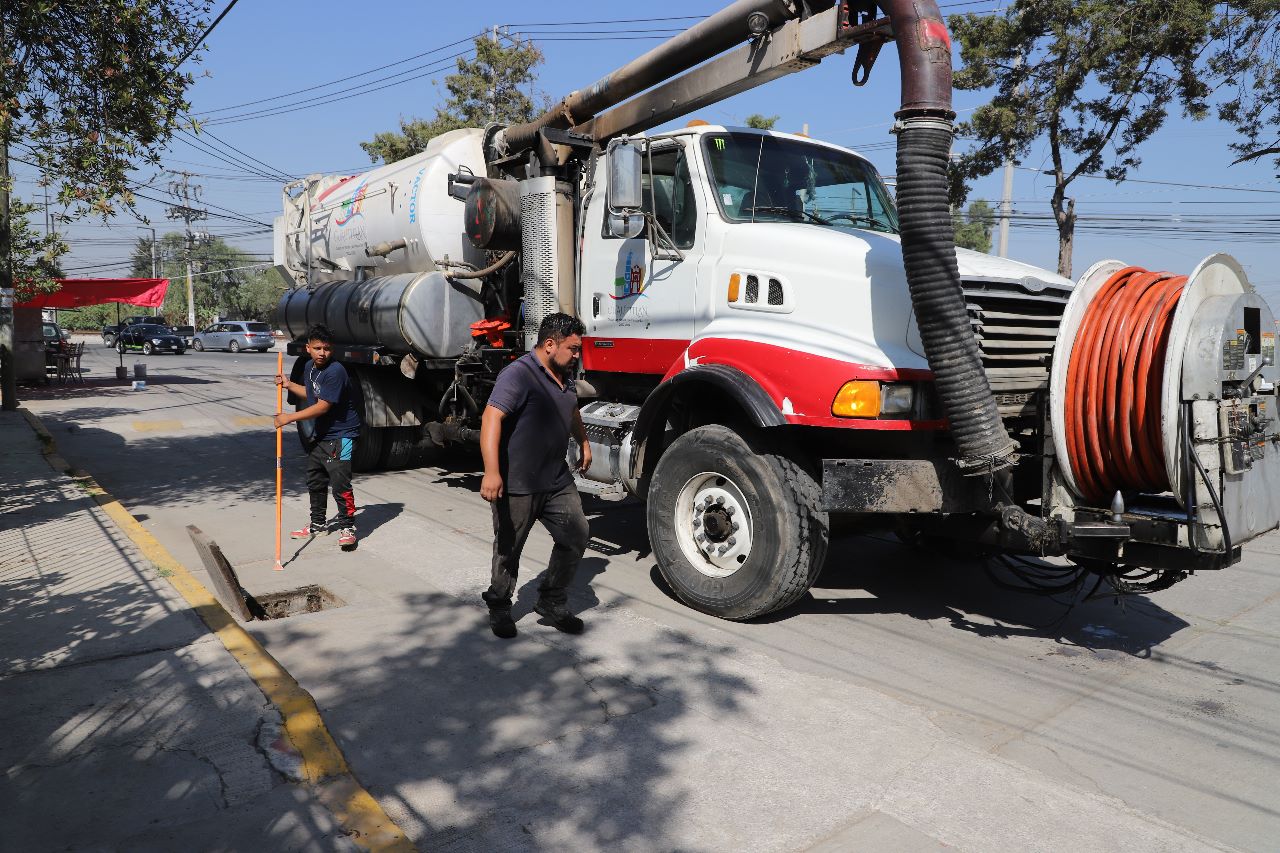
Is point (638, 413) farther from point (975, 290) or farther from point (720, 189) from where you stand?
point (975, 290)

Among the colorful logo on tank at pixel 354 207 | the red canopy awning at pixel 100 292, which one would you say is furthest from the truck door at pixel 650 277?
the red canopy awning at pixel 100 292

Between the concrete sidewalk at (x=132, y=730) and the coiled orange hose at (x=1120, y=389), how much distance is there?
11.9 feet

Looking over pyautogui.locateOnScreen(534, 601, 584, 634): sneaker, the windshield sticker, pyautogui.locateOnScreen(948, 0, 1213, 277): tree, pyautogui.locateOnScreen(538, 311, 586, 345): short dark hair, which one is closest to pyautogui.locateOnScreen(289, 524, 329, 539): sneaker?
pyautogui.locateOnScreen(534, 601, 584, 634): sneaker

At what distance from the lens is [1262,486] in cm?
455

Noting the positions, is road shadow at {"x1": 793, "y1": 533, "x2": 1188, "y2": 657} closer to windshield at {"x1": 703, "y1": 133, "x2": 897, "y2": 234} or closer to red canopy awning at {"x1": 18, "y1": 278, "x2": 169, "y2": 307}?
windshield at {"x1": 703, "y1": 133, "x2": 897, "y2": 234}

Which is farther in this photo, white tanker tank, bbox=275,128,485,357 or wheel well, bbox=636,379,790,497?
white tanker tank, bbox=275,128,485,357

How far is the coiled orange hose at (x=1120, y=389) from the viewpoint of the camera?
4270 mm

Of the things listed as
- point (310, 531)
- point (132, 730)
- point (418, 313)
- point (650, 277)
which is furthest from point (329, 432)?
point (132, 730)

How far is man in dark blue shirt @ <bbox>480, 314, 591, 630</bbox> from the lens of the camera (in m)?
4.94

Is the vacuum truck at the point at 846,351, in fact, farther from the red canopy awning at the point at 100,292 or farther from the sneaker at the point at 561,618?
the red canopy awning at the point at 100,292

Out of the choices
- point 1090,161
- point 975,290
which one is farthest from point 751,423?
point 1090,161

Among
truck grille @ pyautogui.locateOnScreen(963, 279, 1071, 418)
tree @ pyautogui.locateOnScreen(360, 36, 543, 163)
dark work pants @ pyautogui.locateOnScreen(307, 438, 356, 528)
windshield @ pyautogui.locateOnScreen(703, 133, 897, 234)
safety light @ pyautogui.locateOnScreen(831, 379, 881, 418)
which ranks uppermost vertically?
tree @ pyautogui.locateOnScreen(360, 36, 543, 163)

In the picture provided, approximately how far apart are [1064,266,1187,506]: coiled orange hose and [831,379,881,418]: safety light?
90 cm

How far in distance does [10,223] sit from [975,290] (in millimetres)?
16965
